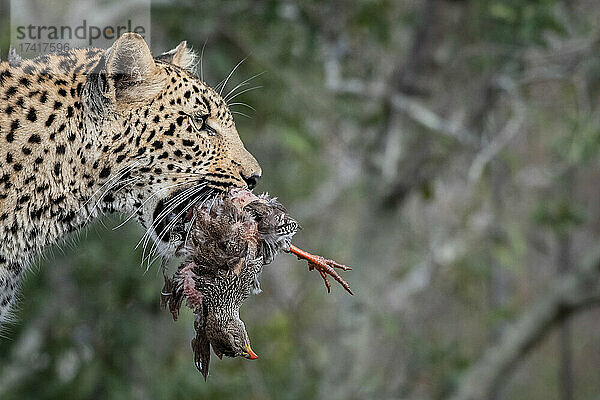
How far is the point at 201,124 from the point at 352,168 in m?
7.92

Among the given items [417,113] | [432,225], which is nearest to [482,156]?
[417,113]

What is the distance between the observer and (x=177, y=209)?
3.69 m

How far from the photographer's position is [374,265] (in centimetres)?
902

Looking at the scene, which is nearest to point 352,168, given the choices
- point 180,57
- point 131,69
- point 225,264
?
point 180,57

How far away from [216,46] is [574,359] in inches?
363

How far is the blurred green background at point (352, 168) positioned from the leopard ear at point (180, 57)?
2.69 m

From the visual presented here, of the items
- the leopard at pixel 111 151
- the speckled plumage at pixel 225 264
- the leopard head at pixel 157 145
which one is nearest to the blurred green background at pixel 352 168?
the leopard at pixel 111 151

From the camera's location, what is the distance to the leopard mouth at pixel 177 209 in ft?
11.7

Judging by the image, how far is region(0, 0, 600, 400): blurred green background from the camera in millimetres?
7883

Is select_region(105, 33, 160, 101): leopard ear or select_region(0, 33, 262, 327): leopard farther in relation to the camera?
select_region(0, 33, 262, 327): leopard

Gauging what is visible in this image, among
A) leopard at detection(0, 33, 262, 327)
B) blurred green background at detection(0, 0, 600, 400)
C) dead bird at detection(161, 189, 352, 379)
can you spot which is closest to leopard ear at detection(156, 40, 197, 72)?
leopard at detection(0, 33, 262, 327)

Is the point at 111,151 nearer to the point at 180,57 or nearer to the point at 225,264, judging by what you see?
the point at 180,57

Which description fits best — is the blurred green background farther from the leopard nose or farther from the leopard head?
the leopard nose

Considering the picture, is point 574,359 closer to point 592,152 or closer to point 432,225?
point 432,225
